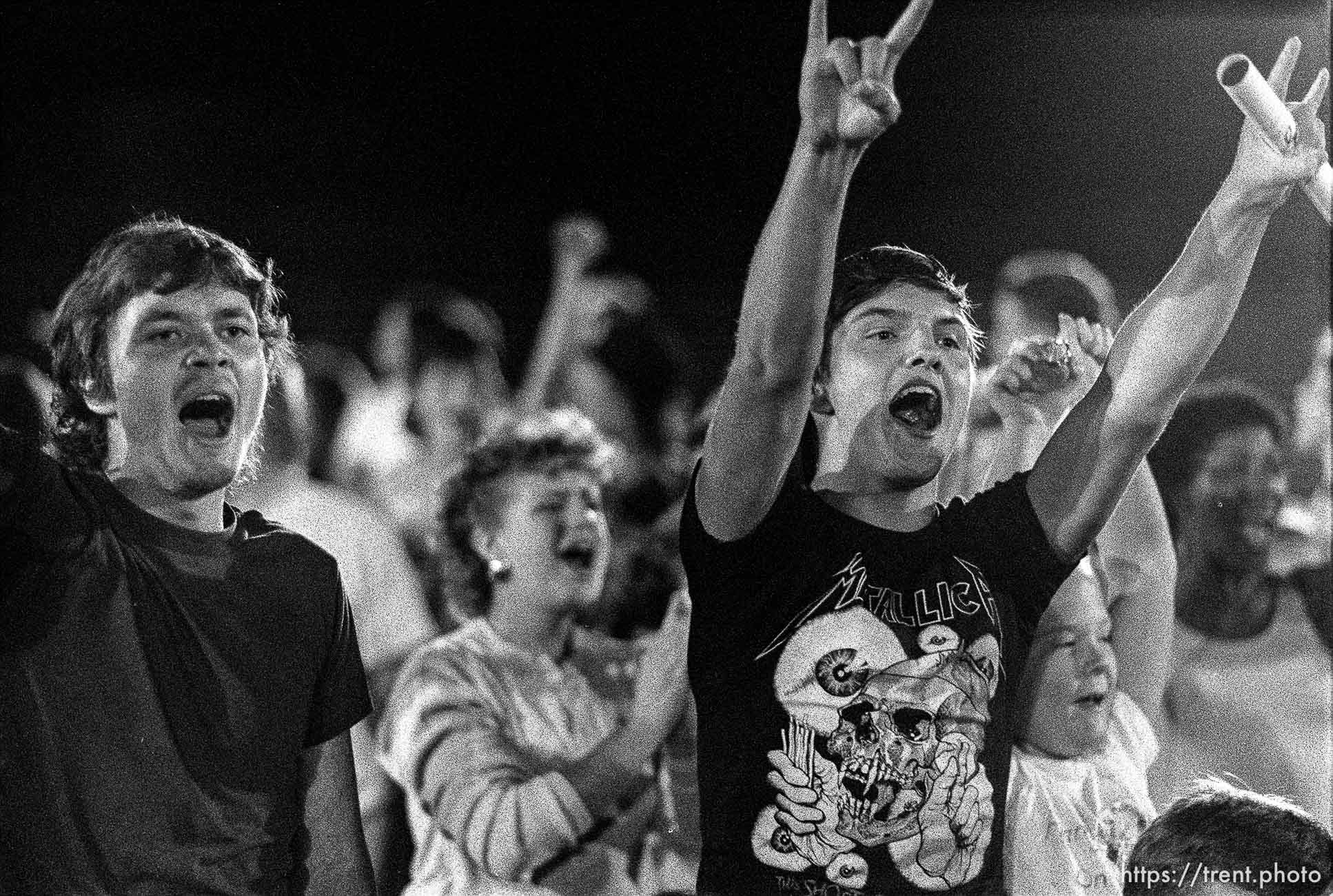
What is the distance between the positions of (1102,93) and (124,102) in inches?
48.7

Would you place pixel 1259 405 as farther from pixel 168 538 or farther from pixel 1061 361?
pixel 168 538

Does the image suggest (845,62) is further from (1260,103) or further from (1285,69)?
(1285,69)

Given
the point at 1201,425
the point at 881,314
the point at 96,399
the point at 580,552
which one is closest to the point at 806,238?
the point at 881,314

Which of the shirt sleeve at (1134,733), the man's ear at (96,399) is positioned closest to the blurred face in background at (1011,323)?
the shirt sleeve at (1134,733)

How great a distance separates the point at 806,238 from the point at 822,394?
0.34 m

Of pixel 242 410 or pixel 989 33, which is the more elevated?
pixel 989 33

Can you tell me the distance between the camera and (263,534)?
72.2 inches

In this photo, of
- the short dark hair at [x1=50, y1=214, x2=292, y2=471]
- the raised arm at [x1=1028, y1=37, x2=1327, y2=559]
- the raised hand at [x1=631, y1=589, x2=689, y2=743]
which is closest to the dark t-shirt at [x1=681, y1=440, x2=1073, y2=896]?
the raised arm at [x1=1028, y1=37, x2=1327, y2=559]

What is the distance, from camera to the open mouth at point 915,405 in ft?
5.78

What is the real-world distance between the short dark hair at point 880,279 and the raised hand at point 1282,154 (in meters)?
0.34

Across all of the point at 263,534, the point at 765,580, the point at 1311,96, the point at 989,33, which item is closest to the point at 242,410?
the point at 263,534

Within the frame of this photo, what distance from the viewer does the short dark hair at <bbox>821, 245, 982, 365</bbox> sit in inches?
71.7

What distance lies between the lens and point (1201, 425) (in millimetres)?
2498

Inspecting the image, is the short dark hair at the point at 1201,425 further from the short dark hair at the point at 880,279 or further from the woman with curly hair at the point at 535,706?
the woman with curly hair at the point at 535,706
